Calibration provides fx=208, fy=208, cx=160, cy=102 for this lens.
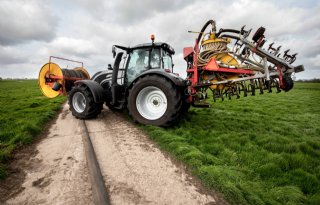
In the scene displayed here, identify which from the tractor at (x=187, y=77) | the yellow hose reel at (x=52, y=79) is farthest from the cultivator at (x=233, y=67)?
the yellow hose reel at (x=52, y=79)

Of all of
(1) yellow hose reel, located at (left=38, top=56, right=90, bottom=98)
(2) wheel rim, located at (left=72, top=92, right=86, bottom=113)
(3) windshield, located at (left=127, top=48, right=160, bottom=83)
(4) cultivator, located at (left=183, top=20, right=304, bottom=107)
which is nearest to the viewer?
(4) cultivator, located at (left=183, top=20, right=304, bottom=107)

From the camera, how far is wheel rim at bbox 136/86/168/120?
17.9 feet

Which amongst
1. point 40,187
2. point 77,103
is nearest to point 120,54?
point 77,103

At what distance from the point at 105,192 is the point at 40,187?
0.94m

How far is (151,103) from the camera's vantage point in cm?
562

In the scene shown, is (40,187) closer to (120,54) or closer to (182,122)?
(182,122)

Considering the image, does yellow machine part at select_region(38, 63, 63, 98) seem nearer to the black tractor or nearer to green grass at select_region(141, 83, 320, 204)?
the black tractor

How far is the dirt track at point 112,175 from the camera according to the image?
2.46 metres

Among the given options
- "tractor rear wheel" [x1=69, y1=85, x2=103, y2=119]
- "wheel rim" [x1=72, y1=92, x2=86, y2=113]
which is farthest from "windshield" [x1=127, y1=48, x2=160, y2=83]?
"wheel rim" [x1=72, y1=92, x2=86, y2=113]

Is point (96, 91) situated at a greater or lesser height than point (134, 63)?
lesser

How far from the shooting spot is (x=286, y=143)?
173 inches

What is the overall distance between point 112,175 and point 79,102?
4.50 m

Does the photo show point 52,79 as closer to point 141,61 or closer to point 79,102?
point 79,102

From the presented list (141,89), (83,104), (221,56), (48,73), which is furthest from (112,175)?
(48,73)
